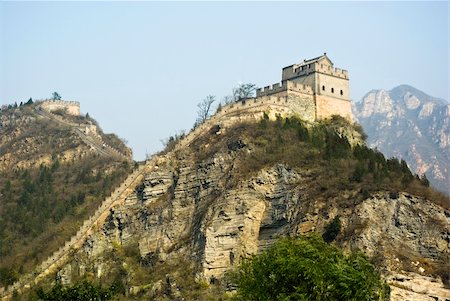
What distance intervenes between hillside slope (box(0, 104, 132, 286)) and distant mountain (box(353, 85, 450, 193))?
5318 cm

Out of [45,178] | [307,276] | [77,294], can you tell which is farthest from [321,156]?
[45,178]

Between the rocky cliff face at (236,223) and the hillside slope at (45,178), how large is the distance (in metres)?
6.87

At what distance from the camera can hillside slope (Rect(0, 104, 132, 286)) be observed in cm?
7556

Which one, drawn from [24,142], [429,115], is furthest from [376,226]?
[429,115]

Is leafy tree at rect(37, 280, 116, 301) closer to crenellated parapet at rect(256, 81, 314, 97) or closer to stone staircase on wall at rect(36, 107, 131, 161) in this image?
crenellated parapet at rect(256, 81, 314, 97)

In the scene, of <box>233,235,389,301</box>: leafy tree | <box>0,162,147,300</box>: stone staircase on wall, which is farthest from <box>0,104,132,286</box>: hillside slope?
<box>233,235,389,301</box>: leafy tree

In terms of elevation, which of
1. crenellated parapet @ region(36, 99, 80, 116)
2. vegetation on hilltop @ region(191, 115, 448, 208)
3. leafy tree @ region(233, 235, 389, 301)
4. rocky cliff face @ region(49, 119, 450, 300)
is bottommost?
leafy tree @ region(233, 235, 389, 301)

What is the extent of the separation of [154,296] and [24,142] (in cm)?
5771

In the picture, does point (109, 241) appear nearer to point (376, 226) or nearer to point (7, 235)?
point (7, 235)

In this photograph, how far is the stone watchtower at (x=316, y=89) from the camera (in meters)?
76.9

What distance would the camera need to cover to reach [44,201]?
289 ft

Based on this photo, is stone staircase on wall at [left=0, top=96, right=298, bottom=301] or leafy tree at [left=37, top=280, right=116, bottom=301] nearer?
leafy tree at [left=37, top=280, right=116, bottom=301]

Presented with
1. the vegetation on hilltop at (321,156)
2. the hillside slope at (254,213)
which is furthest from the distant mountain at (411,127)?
the hillside slope at (254,213)

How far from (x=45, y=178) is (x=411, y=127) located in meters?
95.4
